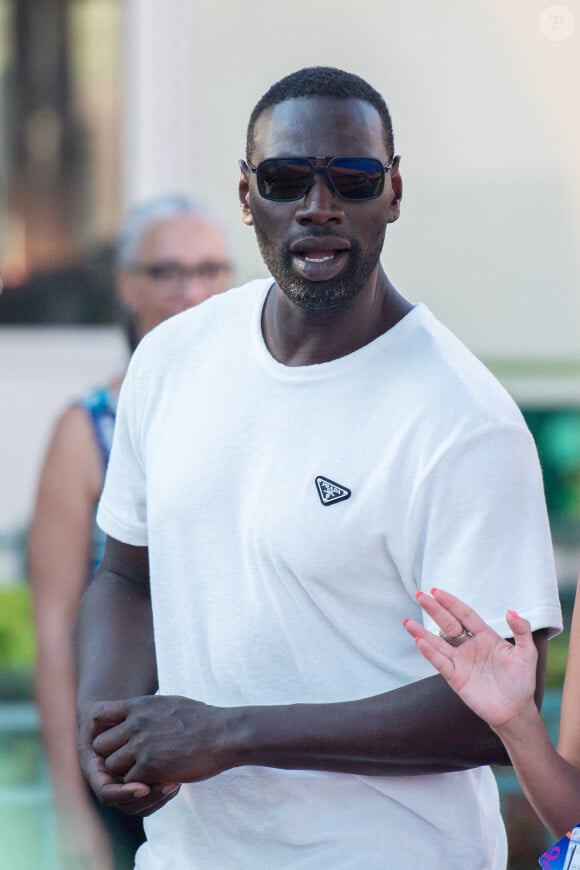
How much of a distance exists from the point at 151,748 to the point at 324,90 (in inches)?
35.2

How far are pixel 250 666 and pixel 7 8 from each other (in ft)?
11.3

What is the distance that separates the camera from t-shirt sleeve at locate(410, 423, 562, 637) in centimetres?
180

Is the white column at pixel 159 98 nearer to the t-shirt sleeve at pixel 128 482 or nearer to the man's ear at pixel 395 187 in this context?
the t-shirt sleeve at pixel 128 482

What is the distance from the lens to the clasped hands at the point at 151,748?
1862mm

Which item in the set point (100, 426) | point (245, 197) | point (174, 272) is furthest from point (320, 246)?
point (174, 272)

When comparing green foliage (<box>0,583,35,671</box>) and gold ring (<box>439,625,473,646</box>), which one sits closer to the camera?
gold ring (<box>439,625,473,646</box>)

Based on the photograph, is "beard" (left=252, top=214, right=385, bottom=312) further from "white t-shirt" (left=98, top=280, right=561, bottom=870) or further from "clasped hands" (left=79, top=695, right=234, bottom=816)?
"clasped hands" (left=79, top=695, right=234, bottom=816)

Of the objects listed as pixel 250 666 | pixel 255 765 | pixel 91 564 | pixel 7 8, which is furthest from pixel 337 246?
pixel 7 8

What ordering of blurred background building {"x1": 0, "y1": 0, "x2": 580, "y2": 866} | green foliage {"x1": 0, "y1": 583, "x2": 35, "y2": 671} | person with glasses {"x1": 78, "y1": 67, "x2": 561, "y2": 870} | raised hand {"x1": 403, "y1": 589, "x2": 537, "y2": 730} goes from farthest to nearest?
blurred background building {"x1": 0, "y1": 0, "x2": 580, "y2": 866}, green foliage {"x1": 0, "y1": 583, "x2": 35, "y2": 671}, person with glasses {"x1": 78, "y1": 67, "x2": 561, "y2": 870}, raised hand {"x1": 403, "y1": 589, "x2": 537, "y2": 730}

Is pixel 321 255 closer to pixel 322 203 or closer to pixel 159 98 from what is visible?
pixel 322 203

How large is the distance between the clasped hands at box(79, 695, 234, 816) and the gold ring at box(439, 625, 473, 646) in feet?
1.03

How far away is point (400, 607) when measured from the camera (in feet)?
6.21

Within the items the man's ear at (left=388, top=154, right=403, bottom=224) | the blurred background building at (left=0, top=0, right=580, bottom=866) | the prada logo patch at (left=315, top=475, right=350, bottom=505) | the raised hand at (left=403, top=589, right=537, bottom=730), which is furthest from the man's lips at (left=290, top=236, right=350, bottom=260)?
the blurred background building at (left=0, top=0, right=580, bottom=866)

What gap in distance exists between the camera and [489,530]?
180 centimetres
